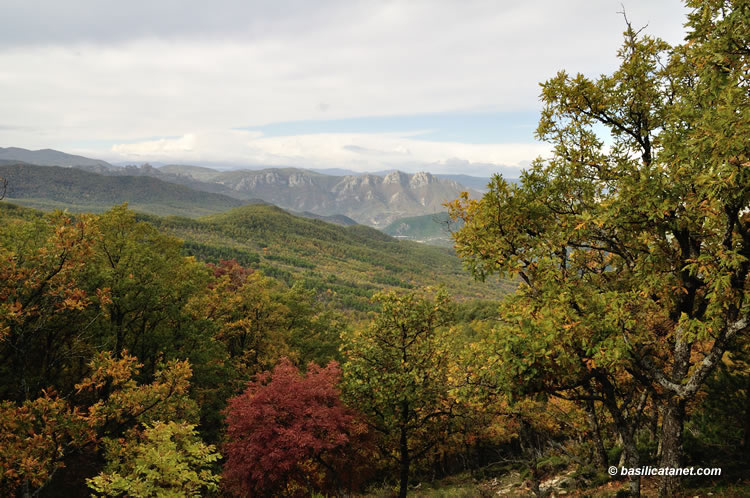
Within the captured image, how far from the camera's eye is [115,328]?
66.2 ft

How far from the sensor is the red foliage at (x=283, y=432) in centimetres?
1565

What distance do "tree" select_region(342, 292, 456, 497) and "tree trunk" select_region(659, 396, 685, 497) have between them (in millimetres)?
8103

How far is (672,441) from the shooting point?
913cm

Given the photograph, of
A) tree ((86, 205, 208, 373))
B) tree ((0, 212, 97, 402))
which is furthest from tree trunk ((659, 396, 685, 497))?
tree ((86, 205, 208, 373))

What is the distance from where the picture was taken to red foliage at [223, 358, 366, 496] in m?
15.6

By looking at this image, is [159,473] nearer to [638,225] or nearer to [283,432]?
[283,432]

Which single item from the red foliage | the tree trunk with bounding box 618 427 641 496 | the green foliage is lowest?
the red foliage

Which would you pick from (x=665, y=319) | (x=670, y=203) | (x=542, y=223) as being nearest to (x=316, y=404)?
(x=542, y=223)

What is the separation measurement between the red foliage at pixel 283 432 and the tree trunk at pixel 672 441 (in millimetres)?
11090

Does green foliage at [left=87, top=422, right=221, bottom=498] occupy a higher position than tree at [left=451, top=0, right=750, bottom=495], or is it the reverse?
tree at [left=451, top=0, right=750, bottom=495]

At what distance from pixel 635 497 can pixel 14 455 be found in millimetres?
18108

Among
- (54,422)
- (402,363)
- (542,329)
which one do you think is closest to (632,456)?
(542,329)

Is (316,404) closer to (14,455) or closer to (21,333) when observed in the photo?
(14,455)

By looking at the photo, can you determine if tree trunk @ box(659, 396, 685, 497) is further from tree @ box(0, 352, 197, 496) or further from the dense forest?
tree @ box(0, 352, 197, 496)
